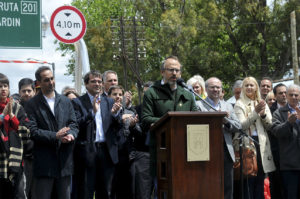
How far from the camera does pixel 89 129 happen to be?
769cm

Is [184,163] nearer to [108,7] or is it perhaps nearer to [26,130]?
[26,130]

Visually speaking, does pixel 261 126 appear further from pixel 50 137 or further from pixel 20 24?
pixel 20 24

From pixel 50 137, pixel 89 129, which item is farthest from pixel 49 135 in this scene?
pixel 89 129

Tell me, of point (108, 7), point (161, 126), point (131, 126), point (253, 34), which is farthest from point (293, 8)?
point (161, 126)

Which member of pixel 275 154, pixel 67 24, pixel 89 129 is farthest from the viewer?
pixel 67 24

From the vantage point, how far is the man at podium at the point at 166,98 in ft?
21.7

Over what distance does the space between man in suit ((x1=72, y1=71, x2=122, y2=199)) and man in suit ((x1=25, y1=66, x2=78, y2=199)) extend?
0.53 meters

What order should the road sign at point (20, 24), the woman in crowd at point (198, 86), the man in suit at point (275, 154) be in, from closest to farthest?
the man in suit at point (275, 154)
the woman in crowd at point (198, 86)
the road sign at point (20, 24)

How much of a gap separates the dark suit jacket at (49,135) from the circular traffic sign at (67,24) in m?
2.92

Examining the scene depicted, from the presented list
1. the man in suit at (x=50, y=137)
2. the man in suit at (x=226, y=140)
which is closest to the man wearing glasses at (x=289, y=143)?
the man in suit at (x=226, y=140)

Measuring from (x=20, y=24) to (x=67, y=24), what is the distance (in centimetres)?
214

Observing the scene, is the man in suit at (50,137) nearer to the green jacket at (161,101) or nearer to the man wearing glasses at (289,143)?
the green jacket at (161,101)

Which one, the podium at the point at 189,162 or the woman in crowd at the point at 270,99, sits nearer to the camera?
the podium at the point at 189,162

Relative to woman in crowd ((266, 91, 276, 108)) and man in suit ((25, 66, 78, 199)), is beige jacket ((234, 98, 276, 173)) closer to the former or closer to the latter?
woman in crowd ((266, 91, 276, 108))
